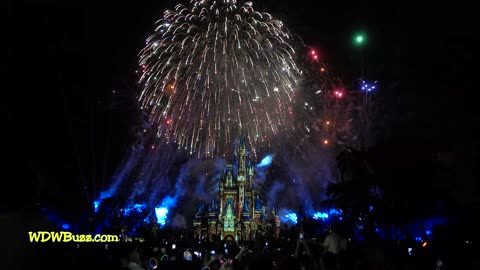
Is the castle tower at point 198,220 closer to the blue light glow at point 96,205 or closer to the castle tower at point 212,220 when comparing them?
the castle tower at point 212,220

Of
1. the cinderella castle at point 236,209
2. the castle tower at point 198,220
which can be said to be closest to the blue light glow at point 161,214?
the cinderella castle at point 236,209

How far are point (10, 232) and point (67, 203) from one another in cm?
3765

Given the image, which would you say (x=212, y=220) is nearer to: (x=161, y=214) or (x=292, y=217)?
(x=161, y=214)

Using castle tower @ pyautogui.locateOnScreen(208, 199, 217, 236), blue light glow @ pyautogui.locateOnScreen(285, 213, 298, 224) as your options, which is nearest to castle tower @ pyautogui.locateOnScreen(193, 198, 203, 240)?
castle tower @ pyautogui.locateOnScreen(208, 199, 217, 236)

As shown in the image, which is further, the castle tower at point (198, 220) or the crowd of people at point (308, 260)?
the castle tower at point (198, 220)

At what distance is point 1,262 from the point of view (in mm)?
4852

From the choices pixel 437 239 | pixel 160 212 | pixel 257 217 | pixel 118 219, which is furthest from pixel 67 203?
pixel 257 217

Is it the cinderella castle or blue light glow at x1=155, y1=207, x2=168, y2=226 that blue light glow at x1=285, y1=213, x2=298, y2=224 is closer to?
the cinderella castle

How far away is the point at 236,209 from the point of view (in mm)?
111438

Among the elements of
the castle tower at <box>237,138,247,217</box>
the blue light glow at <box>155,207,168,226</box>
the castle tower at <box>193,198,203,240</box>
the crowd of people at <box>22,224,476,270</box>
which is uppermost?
the castle tower at <box>237,138,247,217</box>

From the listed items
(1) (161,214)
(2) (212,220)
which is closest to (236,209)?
(2) (212,220)

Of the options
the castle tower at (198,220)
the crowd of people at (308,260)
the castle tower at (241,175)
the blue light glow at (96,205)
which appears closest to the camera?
the crowd of people at (308,260)

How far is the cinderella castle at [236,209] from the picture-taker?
352 ft

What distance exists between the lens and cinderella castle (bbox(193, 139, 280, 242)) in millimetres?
107175
